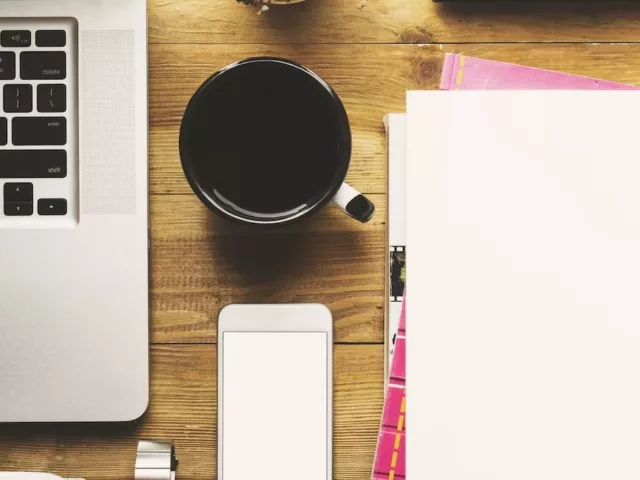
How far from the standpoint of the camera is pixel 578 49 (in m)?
0.51

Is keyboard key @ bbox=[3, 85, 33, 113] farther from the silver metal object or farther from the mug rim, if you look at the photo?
the silver metal object

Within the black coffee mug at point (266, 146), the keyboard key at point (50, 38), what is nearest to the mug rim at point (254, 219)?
the black coffee mug at point (266, 146)

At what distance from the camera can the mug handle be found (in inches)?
18.1

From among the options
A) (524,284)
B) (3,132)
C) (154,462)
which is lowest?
(154,462)

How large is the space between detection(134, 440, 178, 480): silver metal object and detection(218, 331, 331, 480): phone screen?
0.13ft

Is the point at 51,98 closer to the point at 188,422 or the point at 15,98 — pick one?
the point at 15,98

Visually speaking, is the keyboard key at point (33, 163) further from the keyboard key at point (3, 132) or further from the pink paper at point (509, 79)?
the pink paper at point (509, 79)

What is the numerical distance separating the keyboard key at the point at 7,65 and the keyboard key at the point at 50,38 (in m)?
0.02

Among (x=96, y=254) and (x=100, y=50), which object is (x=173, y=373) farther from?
(x=100, y=50)

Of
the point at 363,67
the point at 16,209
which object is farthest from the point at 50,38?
the point at 363,67

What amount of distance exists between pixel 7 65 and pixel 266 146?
0.19 meters

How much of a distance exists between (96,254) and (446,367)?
0.87 ft

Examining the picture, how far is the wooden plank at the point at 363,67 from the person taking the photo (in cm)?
51

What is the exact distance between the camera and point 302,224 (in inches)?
20.1
